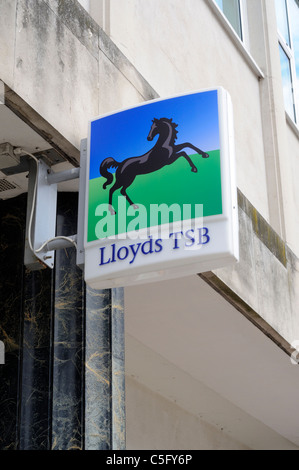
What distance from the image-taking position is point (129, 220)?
5520 mm

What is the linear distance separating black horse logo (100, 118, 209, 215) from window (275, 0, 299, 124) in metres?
7.61

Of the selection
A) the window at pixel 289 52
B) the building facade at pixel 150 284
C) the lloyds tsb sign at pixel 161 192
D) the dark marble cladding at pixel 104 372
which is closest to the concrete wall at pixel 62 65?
the building facade at pixel 150 284

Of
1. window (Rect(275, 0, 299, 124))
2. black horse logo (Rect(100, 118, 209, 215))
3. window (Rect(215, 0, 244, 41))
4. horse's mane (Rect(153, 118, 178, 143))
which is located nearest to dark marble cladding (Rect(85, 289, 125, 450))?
black horse logo (Rect(100, 118, 209, 215))

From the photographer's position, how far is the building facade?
229 inches

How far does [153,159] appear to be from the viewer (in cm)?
572

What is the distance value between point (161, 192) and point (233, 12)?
22.7 ft

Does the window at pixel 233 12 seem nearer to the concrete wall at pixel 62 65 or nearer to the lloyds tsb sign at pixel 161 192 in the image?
the concrete wall at pixel 62 65

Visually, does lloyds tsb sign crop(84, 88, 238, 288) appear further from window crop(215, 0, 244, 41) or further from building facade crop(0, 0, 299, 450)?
window crop(215, 0, 244, 41)

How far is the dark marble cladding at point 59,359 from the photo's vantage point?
5.74 m

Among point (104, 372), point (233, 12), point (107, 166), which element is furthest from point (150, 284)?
point (233, 12)

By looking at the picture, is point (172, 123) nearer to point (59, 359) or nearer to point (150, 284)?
point (59, 359)

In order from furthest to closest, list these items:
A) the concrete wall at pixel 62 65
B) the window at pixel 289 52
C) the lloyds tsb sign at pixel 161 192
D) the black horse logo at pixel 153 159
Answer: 1. the window at pixel 289 52
2. the black horse logo at pixel 153 159
3. the concrete wall at pixel 62 65
4. the lloyds tsb sign at pixel 161 192

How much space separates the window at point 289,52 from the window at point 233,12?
65.8 inches
